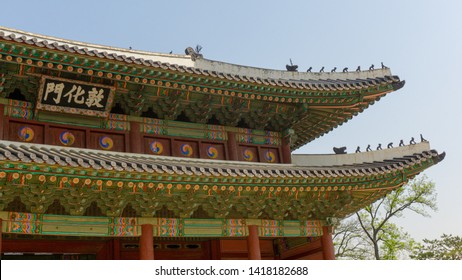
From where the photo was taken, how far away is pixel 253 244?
11.1 meters

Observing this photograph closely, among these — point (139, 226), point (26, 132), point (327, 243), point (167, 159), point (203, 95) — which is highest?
point (203, 95)

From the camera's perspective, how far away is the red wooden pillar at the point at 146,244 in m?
9.78

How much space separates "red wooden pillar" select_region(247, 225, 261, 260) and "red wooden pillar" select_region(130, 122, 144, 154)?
137 inches

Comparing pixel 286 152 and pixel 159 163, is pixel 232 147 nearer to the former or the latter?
pixel 286 152

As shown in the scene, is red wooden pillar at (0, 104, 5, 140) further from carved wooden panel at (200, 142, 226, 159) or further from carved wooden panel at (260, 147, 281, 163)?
carved wooden panel at (260, 147, 281, 163)

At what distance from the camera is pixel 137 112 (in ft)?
38.9

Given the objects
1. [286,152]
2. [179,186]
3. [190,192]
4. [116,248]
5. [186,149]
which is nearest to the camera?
[179,186]

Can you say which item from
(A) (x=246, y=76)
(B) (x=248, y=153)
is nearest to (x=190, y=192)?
(A) (x=246, y=76)

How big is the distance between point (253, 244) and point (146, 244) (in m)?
2.72

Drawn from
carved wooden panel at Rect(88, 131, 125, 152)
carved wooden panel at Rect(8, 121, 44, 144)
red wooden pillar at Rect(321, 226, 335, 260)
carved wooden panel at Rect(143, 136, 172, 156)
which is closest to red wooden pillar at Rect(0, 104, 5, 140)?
carved wooden panel at Rect(8, 121, 44, 144)

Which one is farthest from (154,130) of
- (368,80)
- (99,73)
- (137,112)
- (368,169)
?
(368,80)

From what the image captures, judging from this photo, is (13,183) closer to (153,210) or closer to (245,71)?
(153,210)

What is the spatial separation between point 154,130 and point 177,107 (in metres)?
0.88

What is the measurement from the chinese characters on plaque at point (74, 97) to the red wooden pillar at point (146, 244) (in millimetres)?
3218
